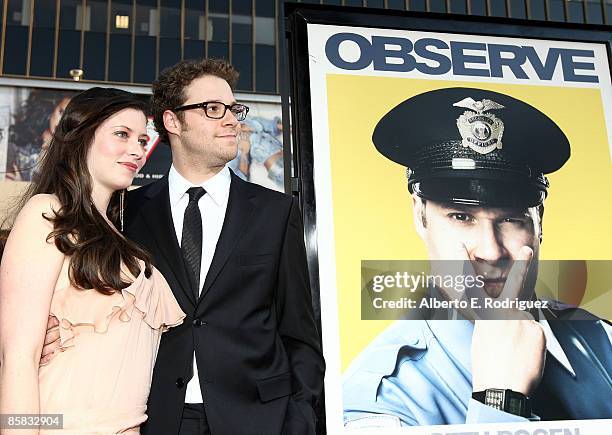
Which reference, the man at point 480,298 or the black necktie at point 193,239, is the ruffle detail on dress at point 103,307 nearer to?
the black necktie at point 193,239

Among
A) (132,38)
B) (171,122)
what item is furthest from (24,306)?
(132,38)

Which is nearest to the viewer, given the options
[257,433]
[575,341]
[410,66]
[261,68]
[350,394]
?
[257,433]

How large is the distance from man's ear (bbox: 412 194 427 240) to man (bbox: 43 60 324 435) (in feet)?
1.55

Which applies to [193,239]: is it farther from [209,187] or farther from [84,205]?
[84,205]

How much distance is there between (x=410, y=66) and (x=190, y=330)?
4.56 ft

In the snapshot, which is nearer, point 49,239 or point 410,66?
point 49,239

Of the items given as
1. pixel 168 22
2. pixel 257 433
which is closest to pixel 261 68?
pixel 168 22

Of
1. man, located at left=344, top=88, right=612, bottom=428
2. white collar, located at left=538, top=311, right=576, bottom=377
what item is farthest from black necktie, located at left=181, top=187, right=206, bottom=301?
white collar, located at left=538, top=311, right=576, bottom=377

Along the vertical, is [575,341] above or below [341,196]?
below

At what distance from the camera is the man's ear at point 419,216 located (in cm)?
252

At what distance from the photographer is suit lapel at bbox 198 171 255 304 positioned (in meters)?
2.09

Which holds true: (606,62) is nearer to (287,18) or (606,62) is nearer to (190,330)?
(287,18)

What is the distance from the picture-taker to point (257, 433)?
6.57 feet

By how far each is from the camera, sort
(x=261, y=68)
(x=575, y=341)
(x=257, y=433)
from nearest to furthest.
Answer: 1. (x=257, y=433)
2. (x=575, y=341)
3. (x=261, y=68)
